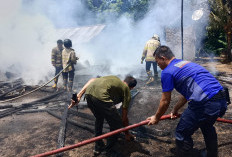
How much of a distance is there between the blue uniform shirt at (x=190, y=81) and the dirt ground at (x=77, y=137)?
5.07 ft

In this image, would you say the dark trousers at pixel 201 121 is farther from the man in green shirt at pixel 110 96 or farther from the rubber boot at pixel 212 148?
the man in green shirt at pixel 110 96

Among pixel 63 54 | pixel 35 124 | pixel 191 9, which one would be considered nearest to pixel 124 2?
pixel 191 9

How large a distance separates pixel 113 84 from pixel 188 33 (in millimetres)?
12566

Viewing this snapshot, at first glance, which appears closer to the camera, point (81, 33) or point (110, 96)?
point (110, 96)

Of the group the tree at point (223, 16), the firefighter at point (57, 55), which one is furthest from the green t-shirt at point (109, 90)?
the tree at point (223, 16)

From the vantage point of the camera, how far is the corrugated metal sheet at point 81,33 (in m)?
17.1

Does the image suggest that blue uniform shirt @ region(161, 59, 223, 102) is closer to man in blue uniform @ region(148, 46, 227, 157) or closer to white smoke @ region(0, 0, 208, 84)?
man in blue uniform @ region(148, 46, 227, 157)

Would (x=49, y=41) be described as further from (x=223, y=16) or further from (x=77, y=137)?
(x=223, y=16)

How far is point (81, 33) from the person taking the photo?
1858 centimetres

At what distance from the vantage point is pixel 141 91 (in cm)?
731

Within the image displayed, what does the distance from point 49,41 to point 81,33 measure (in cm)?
443

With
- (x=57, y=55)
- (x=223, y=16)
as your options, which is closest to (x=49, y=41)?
(x=57, y=55)

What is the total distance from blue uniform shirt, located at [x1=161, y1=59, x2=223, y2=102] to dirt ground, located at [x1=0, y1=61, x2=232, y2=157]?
154 centimetres

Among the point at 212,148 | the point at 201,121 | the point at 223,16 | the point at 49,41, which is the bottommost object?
the point at 212,148
